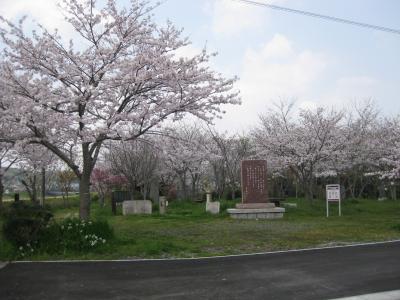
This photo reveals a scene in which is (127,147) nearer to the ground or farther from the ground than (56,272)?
farther from the ground

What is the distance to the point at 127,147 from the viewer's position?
24391 mm

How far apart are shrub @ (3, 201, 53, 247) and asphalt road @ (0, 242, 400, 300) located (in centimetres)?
100

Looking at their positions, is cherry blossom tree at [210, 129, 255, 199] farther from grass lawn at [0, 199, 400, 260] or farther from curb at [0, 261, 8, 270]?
curb at [0, 261, 8, 270]

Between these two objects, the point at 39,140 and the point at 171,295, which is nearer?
the point at 171,295

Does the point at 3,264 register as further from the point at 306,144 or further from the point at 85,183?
the point at 306,144

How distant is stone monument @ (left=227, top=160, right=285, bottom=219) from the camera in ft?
64.5

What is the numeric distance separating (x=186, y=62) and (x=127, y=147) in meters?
12.7

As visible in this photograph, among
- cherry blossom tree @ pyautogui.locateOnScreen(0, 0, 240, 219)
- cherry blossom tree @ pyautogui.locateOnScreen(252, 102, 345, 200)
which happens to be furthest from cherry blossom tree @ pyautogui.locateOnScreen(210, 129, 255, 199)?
cherry blossom tree @ pyautogui.locateOnScreen(0, 0, 240, 219)

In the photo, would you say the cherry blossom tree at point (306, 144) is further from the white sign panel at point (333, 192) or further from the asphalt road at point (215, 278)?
the asphalt road at point (215, 278)

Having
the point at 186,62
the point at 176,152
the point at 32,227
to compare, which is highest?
the point at 186,62

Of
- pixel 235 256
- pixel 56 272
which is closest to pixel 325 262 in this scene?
pixel 235 256

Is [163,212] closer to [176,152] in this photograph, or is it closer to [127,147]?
[127,147]

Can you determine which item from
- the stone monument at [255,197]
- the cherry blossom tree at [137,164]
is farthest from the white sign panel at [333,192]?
the cherry blossom tree at [137,164]

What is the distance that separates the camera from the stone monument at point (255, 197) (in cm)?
1967
